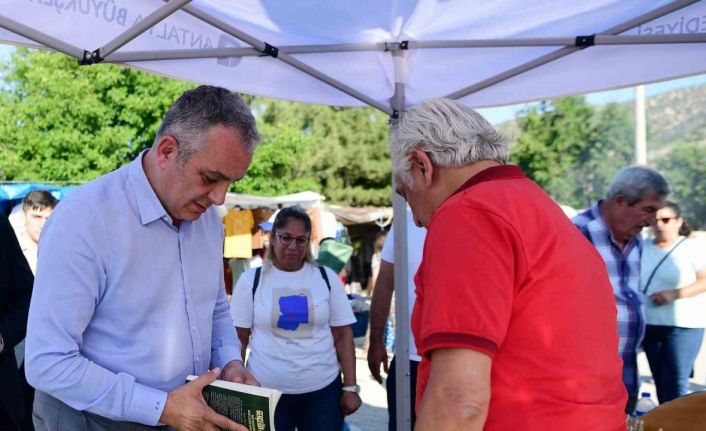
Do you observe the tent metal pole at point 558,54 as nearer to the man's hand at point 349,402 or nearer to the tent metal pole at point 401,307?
the tent metal pole at point 401,307

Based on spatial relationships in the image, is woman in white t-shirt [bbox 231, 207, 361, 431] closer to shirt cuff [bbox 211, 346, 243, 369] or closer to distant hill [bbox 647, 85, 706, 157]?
shirt cuff [bbox 211, 346, 243, 369]

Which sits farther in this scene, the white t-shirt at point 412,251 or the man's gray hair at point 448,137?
the white t-shirt at point 412,251

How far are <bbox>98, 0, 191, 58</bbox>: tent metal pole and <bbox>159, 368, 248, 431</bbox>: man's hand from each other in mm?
1465

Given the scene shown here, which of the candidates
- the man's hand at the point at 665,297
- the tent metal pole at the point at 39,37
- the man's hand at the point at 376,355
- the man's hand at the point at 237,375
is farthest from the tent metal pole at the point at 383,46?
the man's hand at the point at 665,297

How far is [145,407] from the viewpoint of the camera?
176 cm

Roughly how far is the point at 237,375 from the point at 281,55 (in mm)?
1877

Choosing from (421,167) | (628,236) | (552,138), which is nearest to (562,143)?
(552,138)

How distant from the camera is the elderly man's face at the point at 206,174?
73.0 inches

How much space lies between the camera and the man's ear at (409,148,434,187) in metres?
1.71

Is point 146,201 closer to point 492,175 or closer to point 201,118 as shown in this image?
point 201,118

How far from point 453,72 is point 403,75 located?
0.36 m

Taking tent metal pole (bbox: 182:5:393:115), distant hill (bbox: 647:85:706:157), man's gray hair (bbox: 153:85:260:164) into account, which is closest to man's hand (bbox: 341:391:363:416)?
tent metal pole (bbox: 182:5:393:115)

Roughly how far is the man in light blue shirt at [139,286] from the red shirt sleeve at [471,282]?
65 cm

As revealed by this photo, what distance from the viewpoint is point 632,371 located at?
369 cm
